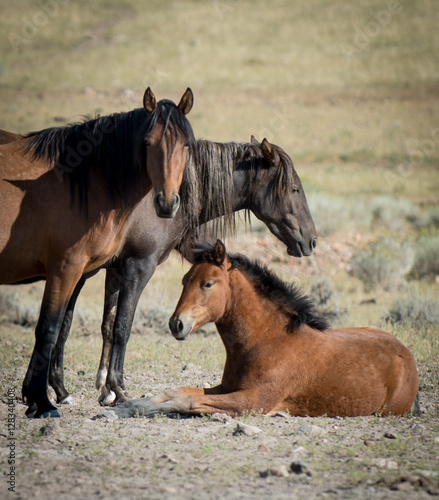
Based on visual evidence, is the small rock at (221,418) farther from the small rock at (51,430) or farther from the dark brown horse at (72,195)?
the dark brown horse at (72,195)

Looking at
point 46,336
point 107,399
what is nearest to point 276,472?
point 46,336

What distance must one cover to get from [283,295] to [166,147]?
1688 mm

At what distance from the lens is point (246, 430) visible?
191 inches

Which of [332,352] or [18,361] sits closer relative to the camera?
[332,352]

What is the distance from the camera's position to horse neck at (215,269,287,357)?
5672 mm

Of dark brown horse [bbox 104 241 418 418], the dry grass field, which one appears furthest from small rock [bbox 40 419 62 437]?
dark brown horse [bbox 104 241 418 418]

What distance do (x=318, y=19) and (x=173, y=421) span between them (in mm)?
66407

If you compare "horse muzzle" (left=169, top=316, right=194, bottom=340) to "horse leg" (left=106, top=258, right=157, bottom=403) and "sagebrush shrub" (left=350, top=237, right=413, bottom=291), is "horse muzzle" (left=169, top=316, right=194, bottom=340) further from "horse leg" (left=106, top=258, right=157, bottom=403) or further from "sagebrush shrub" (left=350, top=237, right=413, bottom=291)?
"sagebrush shrub" (left=350, top=237, right=413, bottom=291)

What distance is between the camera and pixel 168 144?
5.27m

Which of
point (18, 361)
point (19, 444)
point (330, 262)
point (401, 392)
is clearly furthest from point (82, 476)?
point (330, 262)

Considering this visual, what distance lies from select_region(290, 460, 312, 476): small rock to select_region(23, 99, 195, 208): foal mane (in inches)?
101

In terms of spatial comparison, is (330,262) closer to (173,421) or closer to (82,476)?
(173,421)

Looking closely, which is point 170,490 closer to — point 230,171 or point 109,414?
point 109,414

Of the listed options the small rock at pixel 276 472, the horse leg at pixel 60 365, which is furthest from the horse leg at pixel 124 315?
the small rock at pixel 276 472
